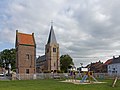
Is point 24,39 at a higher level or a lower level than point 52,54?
higher

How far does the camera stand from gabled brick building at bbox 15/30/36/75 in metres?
64.9

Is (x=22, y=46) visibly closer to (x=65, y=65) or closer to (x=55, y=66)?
(x=55, y=66)

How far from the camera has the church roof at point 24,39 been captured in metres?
66.3

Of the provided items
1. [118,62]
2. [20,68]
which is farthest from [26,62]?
[118,62]

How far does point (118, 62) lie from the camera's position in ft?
310

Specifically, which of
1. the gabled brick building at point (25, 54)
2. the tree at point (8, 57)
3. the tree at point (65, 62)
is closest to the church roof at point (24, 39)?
the gabled brick building at point (25, 54)

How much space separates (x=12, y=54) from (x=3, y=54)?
13.5ft

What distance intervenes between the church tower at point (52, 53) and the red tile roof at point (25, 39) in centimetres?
2326

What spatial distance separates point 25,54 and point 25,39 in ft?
15.8

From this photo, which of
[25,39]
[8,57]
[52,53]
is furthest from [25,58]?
[8,57]

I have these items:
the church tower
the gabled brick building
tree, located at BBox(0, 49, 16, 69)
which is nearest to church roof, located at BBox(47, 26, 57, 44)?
the church tower

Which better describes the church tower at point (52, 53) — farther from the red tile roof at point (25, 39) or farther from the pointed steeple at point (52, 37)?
the red tile roof at point (25, 39)

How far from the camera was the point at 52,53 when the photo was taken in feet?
311

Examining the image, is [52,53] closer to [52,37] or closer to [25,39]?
[52,37]
